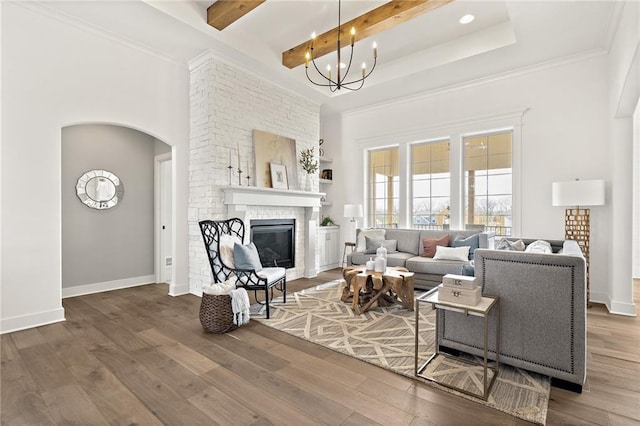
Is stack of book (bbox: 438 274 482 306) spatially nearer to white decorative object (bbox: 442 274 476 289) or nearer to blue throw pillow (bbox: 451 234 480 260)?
white decorative object (bbox: 442 274 476 289)

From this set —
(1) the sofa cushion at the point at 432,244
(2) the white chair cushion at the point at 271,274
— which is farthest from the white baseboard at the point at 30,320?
(1) the sofa cushion at the point at 432,244

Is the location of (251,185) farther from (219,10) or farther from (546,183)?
(546,183)

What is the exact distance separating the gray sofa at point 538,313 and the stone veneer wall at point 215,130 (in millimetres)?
3421

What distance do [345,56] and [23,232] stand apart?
464 centimetres

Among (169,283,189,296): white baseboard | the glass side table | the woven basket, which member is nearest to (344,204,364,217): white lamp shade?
(169,283,189,296): white baseboard

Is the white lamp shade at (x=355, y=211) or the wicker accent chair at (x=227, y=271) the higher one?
the white lamp shade at (x=355, y=211)

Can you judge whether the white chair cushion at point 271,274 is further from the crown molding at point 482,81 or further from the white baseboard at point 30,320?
the crown molding at point 482,81

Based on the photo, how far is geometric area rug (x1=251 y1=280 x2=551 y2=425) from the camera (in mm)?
2033

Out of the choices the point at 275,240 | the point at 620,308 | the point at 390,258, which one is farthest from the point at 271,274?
the point at 620,308

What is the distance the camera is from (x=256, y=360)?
2.56 meters

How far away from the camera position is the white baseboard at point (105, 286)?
14.6 ft

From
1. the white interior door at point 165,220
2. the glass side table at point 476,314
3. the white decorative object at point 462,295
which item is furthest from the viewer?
the white interior door at point 165,220

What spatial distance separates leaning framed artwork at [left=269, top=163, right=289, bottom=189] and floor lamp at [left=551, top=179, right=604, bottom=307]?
3836 mm

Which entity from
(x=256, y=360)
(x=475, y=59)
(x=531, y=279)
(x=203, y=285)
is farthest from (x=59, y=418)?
(x=475, y=59)
